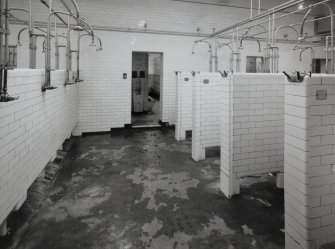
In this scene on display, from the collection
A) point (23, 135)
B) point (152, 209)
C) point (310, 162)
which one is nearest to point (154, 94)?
point (152, 209)

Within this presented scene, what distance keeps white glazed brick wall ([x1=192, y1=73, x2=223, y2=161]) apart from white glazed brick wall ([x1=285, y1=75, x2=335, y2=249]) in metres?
2.64

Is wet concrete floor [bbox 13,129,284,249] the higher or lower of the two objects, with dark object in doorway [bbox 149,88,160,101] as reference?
lower

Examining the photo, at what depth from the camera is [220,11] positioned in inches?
317

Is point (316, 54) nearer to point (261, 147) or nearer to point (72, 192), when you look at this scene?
point (261, 147)

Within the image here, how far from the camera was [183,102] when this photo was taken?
599cm

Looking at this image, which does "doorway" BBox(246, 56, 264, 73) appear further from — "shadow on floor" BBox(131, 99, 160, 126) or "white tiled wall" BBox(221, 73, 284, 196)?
"white tiled wall" BBox(221, 73, 284, 196)

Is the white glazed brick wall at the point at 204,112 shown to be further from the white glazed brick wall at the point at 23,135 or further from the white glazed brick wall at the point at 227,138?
the white glazed brick wall at the point at 23,135

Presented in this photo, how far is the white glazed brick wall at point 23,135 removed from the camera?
2.14 meters

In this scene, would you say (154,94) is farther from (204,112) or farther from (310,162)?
(310,162)

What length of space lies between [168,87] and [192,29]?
Answer: 1934mm

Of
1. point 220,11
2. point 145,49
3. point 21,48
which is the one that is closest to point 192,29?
point 220,11

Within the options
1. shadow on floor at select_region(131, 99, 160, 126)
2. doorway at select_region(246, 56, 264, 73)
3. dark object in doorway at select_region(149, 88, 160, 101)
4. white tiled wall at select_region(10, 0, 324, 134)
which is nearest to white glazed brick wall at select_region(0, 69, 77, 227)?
white tiled wall at select_region(10, 0, 324, 134)

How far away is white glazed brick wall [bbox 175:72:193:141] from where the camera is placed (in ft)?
19.3

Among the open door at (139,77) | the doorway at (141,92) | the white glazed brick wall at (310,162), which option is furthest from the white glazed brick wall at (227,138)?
the open door at (139,77)
